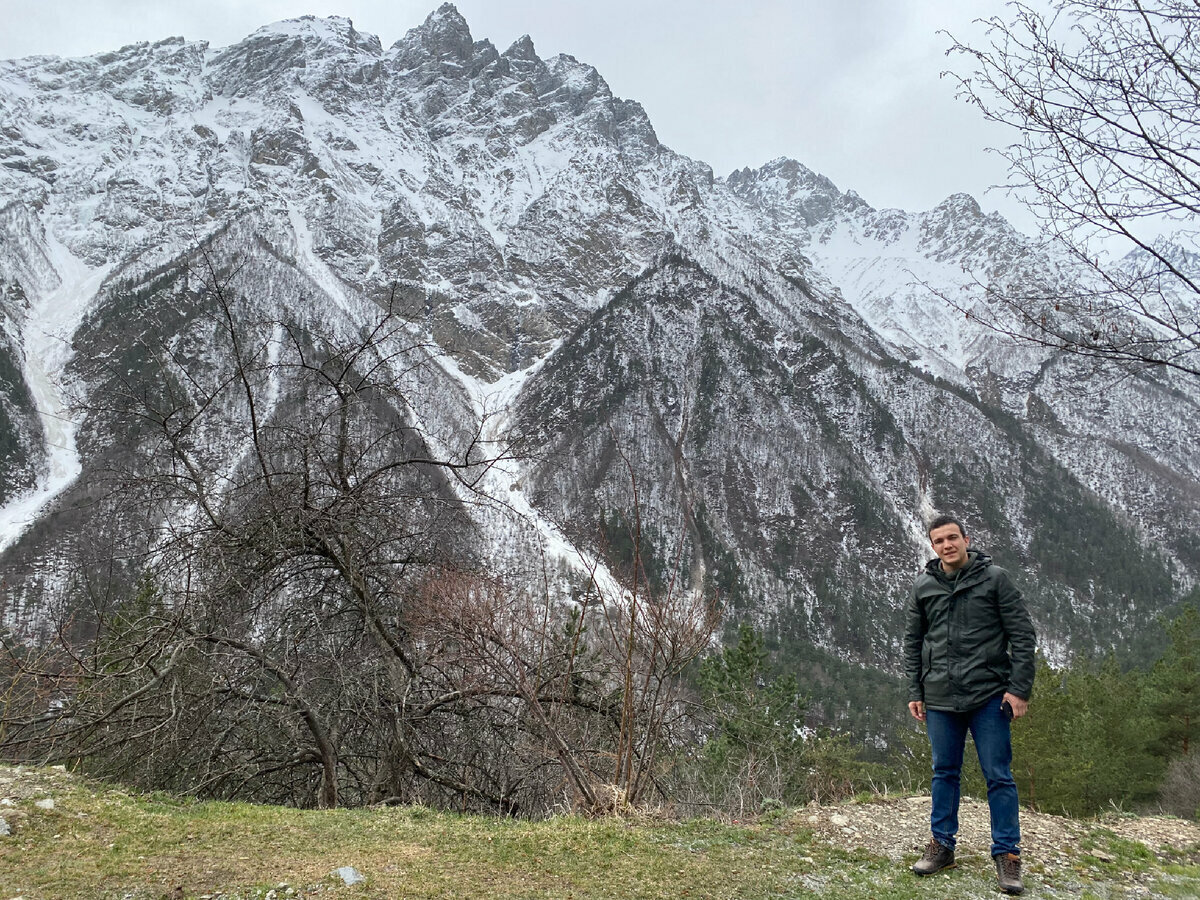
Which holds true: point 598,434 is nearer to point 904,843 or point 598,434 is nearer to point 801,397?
point 801,397

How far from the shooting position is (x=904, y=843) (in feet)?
11.3

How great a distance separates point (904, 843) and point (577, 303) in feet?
510

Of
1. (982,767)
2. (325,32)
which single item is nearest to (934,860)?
(982,767)

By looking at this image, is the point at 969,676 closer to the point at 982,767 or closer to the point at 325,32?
the point at 982,767

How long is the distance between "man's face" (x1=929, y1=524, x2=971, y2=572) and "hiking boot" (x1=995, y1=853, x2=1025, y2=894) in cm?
→ 127

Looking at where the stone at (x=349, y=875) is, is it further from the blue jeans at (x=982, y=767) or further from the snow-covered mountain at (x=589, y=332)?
the snow-covered mountain at (x=589, y=332)

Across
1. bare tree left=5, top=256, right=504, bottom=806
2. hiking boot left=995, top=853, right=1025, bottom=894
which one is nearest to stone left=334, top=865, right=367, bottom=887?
bare tree left=5, top=256, right=504, bottom=806

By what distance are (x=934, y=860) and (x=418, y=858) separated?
2.36 m

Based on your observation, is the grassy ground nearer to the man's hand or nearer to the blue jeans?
the blue jeans

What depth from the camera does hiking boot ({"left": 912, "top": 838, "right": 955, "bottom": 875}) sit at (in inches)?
118

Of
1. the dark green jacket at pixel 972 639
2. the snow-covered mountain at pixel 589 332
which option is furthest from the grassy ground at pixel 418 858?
the snow-covered mountain at pixel 589 332

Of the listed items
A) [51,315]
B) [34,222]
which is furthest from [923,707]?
[34,222]

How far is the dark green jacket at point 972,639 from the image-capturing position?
308 centimetres

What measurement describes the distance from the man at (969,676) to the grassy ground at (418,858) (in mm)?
221
